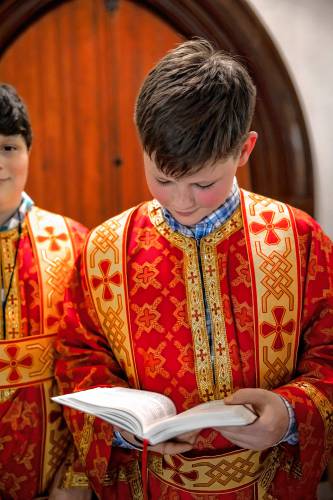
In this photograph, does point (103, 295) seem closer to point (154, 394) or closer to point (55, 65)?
point (154, 394)

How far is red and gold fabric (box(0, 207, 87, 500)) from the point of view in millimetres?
1751

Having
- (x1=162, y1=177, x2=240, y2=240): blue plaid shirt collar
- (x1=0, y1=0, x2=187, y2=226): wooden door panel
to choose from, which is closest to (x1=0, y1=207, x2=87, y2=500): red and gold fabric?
(x1=162, y1=177, x2=240, y2=240): blue plaid shirt collar

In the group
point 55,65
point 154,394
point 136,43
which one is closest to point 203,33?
point 136,43

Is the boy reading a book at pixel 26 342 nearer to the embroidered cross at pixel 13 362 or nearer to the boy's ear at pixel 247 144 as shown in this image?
the embroidered cross at pixel 13 362

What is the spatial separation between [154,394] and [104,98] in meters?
1.39

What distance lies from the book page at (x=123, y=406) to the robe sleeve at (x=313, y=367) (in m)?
0.28

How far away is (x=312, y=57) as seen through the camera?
2.47 meters

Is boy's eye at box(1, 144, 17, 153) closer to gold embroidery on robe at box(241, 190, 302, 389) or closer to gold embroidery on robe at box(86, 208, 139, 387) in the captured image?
gold embroidery on robe at box(86, 208, 139, 387)

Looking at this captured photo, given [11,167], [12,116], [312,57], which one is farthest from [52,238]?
[312,57]

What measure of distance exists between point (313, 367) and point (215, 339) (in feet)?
0.78

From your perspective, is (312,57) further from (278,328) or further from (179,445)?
(179,445)

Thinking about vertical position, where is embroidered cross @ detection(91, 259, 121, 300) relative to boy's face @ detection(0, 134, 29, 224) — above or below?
below

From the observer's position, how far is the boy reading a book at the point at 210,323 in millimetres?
1510

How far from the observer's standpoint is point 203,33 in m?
2.42
